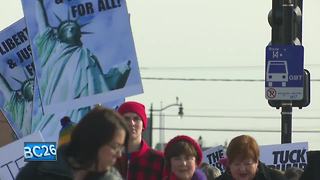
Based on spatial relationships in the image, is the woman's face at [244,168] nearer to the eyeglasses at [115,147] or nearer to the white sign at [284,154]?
the eyeglasses at [115,147]

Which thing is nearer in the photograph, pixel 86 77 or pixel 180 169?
pixel 180 169

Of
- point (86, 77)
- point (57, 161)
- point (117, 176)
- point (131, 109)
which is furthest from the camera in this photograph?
point (86, 77)

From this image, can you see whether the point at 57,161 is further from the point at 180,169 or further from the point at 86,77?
the point at 86,77

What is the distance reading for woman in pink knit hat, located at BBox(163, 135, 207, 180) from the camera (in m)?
7.47

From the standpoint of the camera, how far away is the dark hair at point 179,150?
295 inches

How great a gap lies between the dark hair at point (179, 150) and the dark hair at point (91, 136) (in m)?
2.90

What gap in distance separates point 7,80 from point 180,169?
20.7 feet

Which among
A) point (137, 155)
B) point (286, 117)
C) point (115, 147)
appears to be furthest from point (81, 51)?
point (115, 147)

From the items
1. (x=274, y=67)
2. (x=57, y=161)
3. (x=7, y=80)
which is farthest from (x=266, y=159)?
(x=57, y=161)

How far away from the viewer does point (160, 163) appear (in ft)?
24.3

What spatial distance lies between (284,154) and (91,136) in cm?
824

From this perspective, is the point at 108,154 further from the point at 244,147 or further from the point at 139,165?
the point at 244,147

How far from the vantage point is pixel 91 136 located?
4.47 meters

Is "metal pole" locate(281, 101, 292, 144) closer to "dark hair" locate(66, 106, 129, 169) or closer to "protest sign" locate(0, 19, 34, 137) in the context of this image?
"protest sign" locate(0, 19, 34, 137)
